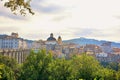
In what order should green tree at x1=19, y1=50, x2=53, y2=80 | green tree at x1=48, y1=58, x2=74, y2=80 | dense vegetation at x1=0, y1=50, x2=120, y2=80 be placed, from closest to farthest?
dense vegetation at x1=0, y1=50, x2=120, y2=80, green tree at x1=48, y1=58, x2=74, y2=80, green tree at x1=19, y1=50, x2=53, y2=80

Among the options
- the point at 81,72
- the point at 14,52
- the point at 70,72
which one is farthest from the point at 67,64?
the point at 14,52

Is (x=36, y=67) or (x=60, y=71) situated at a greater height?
(x=36, y=67)

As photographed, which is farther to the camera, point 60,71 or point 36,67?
point 36,67

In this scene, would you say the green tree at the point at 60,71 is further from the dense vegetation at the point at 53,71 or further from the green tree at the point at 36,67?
the green tree at the point at 36,67

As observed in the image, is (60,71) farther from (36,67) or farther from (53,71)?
(36,67)

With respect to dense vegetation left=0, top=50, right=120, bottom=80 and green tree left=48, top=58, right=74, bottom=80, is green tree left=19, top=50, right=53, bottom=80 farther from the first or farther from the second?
green tree left=48, top=58, right=74, bottom=80

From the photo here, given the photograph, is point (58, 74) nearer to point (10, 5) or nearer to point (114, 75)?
point (114, 75)

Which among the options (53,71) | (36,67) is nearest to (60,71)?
(53,71)

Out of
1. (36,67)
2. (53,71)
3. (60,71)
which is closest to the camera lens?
(60,71)

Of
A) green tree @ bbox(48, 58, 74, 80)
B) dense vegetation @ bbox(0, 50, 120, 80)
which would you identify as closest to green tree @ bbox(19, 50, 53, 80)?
dense vegetation @ bbox(0, 50, 120, 80)

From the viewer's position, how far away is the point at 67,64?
65062 millimetres

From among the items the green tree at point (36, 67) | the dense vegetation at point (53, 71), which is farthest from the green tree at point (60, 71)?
the green tree at point (36, 67)

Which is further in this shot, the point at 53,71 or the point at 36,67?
the point at 36,67

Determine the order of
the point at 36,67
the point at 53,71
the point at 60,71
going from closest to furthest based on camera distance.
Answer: the point at 60,71 < the point at 53,71 < the point at 36,67
